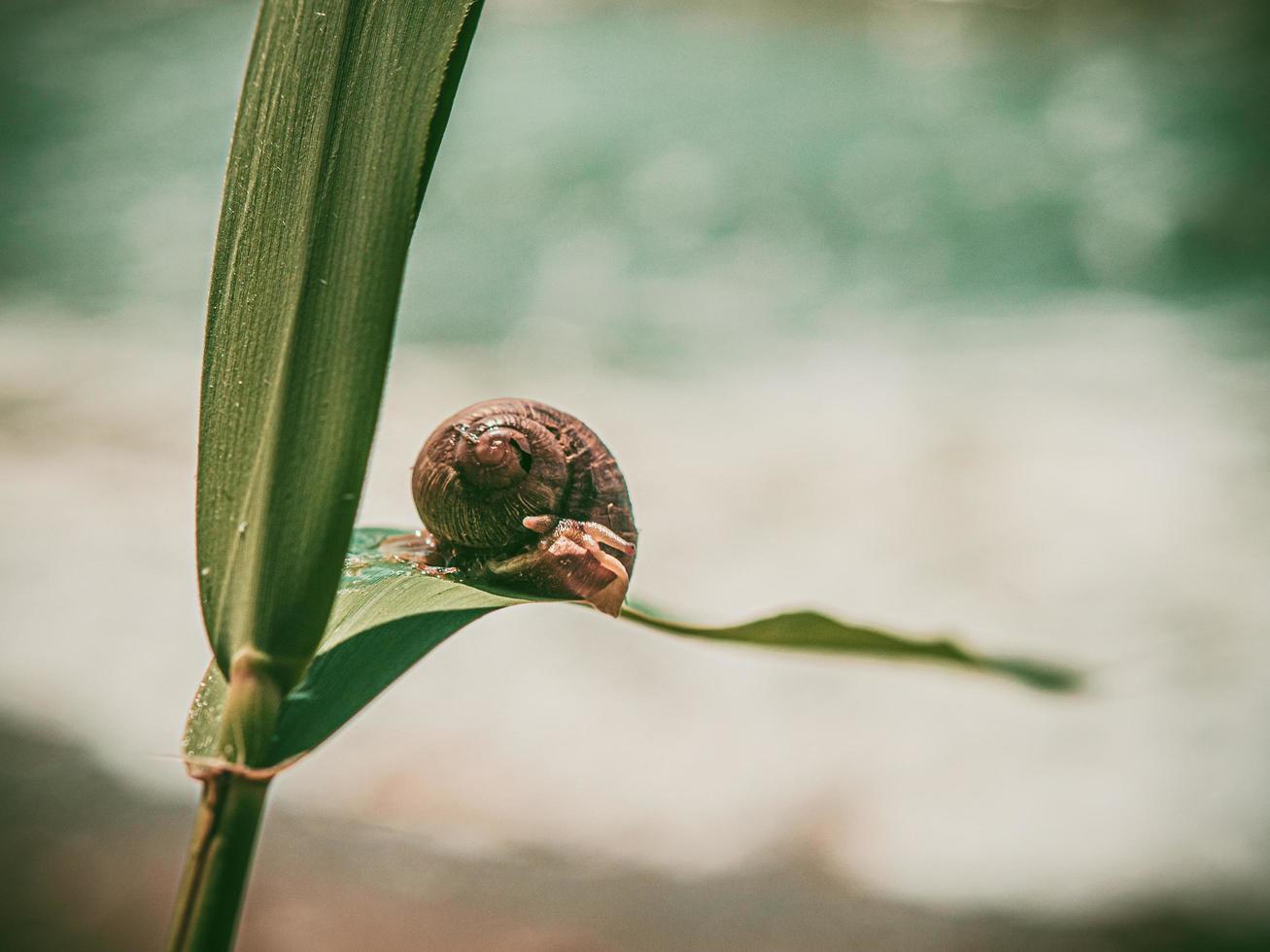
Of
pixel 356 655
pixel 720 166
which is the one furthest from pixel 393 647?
pixel 720 166

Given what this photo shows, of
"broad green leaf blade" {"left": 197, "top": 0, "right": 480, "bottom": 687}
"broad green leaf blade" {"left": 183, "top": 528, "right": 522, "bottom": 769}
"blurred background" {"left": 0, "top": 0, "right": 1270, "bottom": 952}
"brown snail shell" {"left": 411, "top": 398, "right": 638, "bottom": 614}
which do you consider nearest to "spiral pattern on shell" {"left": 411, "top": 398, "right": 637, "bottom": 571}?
"brown snail shell" {"left": 411, "top": 398, "right": 638, "bottom": 614}

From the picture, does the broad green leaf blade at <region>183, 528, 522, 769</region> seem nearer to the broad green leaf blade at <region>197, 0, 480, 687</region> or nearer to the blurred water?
the broad green leaf blade at <region>197, 0, 480, 687</region>

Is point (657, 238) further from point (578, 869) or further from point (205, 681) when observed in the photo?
point (205, 681)

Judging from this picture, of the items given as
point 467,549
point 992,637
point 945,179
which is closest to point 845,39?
point 945,179

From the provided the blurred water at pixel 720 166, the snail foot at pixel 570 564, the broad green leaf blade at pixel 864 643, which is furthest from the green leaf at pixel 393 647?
the blurred water at pixel 720 166

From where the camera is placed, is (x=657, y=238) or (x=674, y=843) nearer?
(x=674, y=843)

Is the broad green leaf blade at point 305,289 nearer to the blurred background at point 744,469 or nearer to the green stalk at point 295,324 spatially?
the green stalk at point 295,324
